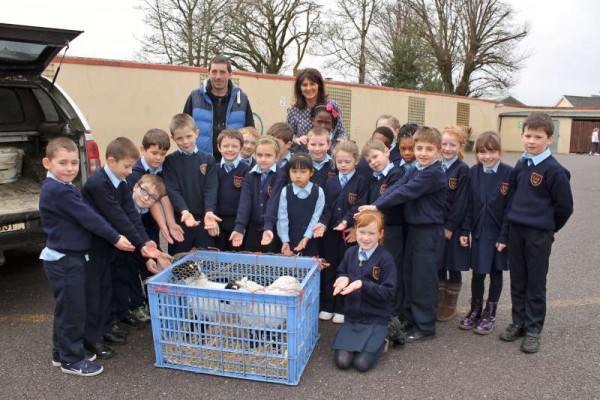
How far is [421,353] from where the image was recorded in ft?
11.9

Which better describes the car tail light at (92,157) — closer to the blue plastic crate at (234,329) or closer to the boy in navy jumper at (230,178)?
the boy in navy jumper at (230,178)

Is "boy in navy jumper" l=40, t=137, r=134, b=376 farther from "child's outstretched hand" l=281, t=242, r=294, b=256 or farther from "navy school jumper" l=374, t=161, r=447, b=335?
"navy school jumper" l=374, t=161, r=447, b=335

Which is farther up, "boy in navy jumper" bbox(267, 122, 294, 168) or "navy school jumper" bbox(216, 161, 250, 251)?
"boy in navy jumper" bbox(267, 122, 294, 168)

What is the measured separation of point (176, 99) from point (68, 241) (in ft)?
36.9

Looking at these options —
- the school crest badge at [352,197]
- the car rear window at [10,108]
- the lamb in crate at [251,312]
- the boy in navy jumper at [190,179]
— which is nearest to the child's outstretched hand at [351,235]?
the school crest badge at [352,197]

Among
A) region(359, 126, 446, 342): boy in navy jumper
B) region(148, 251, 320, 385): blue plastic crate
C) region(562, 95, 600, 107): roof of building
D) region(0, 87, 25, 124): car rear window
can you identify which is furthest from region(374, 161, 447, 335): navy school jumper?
region(562, 95, 600, 107): roof of building

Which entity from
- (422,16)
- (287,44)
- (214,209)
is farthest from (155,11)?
(214,209)

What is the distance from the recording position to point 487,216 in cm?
397

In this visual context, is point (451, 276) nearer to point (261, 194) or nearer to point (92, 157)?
point (261, 194)

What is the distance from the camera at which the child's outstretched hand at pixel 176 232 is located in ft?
13.7

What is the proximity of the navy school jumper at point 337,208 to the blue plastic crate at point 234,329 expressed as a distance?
67 cm

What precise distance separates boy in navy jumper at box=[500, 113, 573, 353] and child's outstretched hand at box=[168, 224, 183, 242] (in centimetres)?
256

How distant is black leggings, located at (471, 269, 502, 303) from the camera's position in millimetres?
3986

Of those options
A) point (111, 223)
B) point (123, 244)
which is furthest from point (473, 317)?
point (111, 223)
